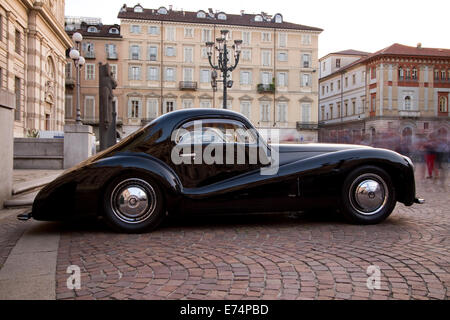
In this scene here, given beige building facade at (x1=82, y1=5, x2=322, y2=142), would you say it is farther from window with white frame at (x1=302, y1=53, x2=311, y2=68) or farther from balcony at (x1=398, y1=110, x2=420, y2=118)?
balcony at (x1=398, y1=110, x2=420, y2=118)

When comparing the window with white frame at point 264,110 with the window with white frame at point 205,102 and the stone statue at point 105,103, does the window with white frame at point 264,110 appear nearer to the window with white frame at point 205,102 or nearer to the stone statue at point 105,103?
the window with white frame at point 205,102

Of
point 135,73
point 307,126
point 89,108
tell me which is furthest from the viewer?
point 307,126

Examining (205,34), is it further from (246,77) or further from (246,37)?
(246,77)

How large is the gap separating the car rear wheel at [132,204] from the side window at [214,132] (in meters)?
0.70

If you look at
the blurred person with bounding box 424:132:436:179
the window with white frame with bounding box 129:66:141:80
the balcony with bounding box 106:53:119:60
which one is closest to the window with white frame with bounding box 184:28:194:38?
the window with white frame with bounding box 129:66:141:80

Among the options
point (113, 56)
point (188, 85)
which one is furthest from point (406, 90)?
point (113, 56)

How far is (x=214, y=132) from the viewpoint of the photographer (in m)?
4.59

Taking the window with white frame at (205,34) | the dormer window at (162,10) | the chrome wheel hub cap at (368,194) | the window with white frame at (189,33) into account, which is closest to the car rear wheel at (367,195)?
the chrome wheel hub cap at (368,194)

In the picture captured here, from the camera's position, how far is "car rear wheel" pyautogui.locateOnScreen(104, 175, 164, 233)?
4.20 meters

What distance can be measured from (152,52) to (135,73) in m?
3.57

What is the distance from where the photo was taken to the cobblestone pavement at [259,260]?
250cm

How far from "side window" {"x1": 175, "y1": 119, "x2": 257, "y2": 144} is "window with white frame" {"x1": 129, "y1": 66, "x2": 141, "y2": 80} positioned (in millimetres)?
48856

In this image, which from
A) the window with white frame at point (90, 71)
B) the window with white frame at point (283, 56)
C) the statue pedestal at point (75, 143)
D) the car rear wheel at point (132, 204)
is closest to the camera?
the car rear wheel at point (132, 204)

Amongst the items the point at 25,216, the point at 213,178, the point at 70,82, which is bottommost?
the point at 25,216
